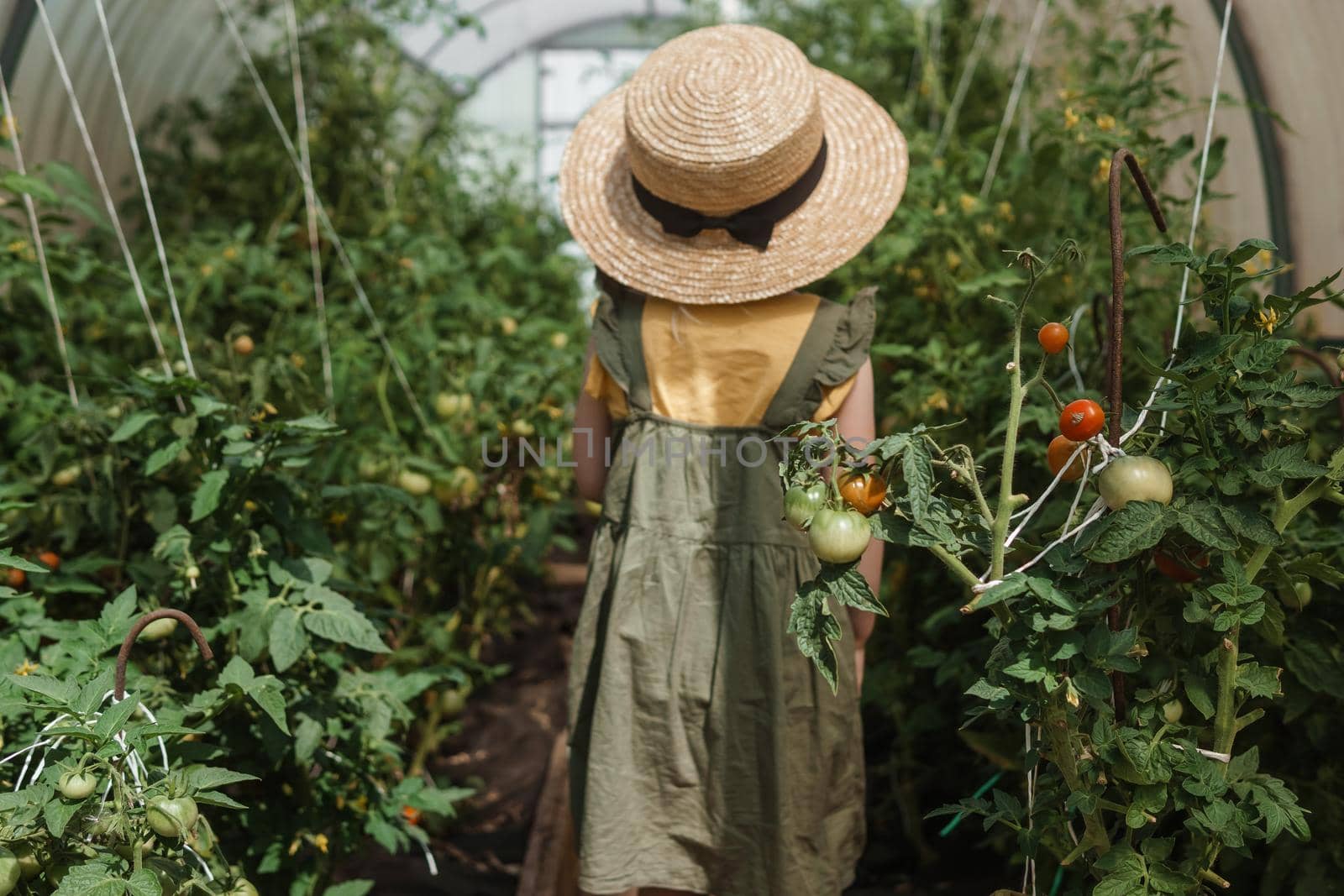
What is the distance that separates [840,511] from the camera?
99 centimetres

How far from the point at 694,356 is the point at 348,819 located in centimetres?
91

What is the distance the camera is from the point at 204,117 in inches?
134

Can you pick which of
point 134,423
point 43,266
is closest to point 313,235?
point 43,266

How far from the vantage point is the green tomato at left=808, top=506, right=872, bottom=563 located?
0.98 m

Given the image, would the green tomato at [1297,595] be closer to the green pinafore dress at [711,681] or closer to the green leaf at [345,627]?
the green pinafore dress at [711,681]

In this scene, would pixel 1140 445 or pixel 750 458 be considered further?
pixel 750 458

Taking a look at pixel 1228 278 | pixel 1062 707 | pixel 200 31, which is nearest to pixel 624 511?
pixel 1062 707

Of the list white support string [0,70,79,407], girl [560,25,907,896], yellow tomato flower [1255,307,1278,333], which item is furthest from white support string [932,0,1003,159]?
white support string [0,70,79,407]

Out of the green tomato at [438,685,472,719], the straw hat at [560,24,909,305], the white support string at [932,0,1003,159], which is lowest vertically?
the green tomato at [438,685,472,719]

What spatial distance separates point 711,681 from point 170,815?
2.49 feet

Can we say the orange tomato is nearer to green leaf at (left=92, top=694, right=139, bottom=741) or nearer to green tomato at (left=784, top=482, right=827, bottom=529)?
green tomato at (left=784, top=482, right=827, bottom=529)

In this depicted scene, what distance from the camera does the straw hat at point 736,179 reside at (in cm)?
149

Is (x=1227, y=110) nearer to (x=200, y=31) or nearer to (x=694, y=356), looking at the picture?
(x=694, y=356)

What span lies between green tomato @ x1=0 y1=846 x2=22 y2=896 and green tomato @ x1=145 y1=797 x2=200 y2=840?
113mm
